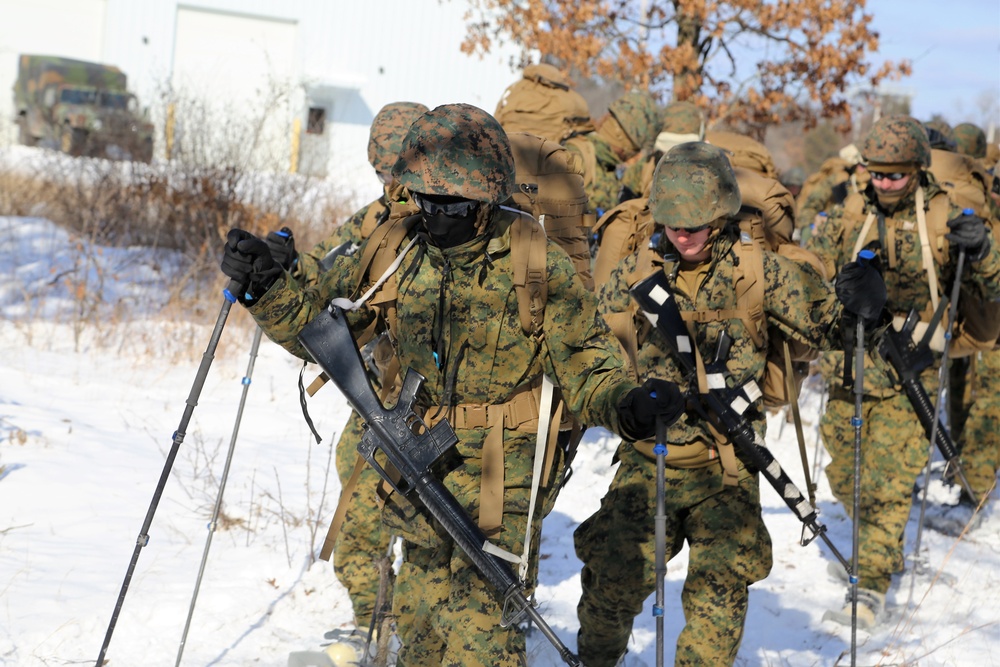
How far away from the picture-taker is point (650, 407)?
2965 mm

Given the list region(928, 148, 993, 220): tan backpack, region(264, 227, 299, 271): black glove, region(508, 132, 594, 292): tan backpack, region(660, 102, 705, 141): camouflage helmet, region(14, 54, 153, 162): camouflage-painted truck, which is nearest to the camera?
region(264, 227, 299, 271): black glove

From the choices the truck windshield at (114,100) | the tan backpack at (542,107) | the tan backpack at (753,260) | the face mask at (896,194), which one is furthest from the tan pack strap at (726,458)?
the truck windshield at (114,100)

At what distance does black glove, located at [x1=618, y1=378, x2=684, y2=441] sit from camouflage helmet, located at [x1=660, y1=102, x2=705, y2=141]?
4617mm

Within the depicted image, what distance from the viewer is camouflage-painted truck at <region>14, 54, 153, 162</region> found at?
12273 millimetres

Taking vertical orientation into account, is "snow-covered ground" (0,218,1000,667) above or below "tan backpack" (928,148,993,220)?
below

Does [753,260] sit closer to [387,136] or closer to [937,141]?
[387,136]

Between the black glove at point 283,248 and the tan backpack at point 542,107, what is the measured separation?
2.65m

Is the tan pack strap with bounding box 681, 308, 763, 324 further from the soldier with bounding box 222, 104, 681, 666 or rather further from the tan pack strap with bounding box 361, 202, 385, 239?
the tan pack strap with bounding box 361, 202, 385, 239

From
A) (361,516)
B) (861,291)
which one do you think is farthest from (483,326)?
(361,516)

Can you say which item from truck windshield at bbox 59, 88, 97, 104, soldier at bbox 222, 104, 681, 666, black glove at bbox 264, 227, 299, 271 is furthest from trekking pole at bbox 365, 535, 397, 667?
truck windshield at bbox 59, 88, 97, 104

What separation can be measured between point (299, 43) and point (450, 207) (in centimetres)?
2418

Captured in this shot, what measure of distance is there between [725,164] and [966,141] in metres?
7.22

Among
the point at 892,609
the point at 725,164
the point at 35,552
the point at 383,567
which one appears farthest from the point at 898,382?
the point at 35,552

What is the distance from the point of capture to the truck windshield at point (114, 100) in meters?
15.2
